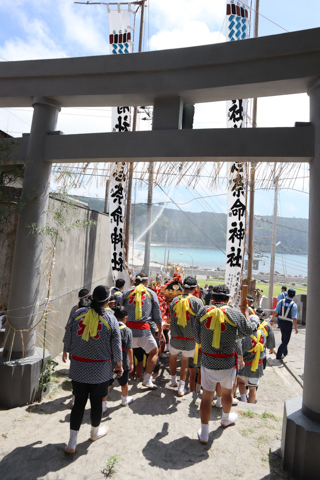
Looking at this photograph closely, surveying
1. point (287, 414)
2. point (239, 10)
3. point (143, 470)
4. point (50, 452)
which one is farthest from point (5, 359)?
point (239, 10)

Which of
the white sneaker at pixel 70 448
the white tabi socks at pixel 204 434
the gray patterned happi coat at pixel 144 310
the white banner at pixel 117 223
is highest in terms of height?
the white banner at pixel 117 223

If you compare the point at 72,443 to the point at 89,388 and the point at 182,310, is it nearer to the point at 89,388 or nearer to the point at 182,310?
the point at 89,388

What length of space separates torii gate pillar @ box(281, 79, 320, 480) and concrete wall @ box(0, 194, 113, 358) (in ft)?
9.82

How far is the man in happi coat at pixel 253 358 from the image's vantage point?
4.64 m

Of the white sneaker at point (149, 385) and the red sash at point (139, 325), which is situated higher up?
the red sash at point (139, 325)

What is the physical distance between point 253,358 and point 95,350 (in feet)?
8.99

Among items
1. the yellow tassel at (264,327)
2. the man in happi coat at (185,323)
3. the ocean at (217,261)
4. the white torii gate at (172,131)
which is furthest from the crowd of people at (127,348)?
the ocean at (217,261)

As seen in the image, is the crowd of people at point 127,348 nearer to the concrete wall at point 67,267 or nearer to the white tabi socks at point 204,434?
the white tabi socks at point 204,434

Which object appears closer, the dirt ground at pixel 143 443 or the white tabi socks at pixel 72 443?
the dirt ground at pixel 143 443

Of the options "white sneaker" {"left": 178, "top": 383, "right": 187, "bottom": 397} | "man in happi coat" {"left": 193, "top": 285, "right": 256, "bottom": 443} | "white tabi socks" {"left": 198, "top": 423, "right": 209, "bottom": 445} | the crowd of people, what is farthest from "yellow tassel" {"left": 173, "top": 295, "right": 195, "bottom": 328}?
"white tabi socks" {"left": 198, "top": 423, "right": 209, "bottom": 445}

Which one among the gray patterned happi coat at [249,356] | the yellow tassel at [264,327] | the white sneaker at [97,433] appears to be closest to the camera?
the white sneaker at [97,433]

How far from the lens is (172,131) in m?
3.70

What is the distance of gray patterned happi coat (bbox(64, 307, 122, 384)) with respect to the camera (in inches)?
120

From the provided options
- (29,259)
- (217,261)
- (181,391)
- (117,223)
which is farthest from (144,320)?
(217,261)
